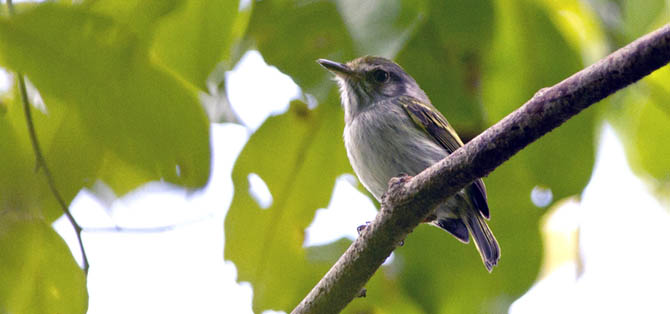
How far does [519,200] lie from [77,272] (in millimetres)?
1420

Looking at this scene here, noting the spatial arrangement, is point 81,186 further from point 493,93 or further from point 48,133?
Answer: point 493,93

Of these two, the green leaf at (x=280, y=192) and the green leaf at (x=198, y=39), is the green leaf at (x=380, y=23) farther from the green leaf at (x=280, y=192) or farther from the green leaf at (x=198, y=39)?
the green leaf at (x=280, y=192)

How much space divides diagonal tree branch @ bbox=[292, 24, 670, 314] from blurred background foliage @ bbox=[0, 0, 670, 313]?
11 centimetres

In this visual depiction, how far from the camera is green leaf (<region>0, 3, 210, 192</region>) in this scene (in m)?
1.95

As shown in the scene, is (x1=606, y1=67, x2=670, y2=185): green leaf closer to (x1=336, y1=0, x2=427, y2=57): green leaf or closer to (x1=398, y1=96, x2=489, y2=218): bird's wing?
(x1=336, y1=0, x2=427, y2=57): green leaf

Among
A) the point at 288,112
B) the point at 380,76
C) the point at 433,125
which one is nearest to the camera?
the point at 288,112

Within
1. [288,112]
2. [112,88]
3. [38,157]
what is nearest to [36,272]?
[38,157]

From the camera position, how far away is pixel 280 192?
8.29 ft

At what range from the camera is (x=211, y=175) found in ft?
7.32

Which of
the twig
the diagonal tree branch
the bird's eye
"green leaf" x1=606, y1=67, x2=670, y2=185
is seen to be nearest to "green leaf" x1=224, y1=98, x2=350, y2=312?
the diagonal tree branch

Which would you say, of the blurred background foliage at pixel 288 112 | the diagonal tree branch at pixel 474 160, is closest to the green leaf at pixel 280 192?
the blurred background foliage at pixel 288 112

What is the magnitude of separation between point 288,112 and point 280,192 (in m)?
0.28

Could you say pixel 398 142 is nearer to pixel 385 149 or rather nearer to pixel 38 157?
pixel 385 149

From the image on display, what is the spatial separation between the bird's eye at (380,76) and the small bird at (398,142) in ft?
0.28
